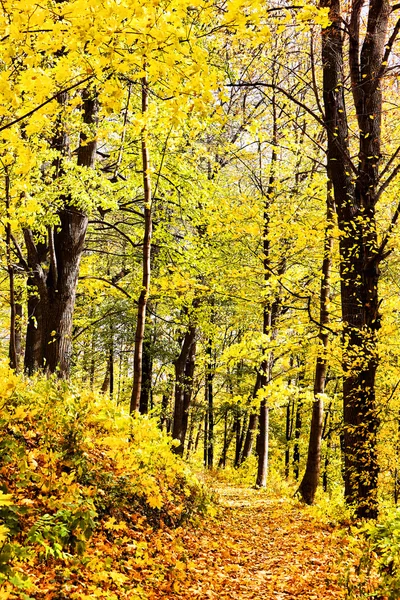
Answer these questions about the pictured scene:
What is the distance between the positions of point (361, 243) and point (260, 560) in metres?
4.66

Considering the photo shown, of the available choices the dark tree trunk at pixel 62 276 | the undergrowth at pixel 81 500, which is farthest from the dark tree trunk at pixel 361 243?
the dark tree trunk at pixel 62 276

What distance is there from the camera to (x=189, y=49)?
12.0 ft

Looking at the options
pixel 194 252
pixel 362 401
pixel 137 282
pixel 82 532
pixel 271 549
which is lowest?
pixel 271 549

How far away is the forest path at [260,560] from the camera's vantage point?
5.10 meters

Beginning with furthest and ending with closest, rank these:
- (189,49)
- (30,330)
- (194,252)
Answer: (30,330), (194,252), (189,49)

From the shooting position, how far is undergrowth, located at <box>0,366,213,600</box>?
3.72 meters

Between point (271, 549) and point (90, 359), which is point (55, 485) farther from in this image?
point (90, 359)

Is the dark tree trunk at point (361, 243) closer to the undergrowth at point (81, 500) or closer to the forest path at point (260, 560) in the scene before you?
the forest path at point (260, 560)

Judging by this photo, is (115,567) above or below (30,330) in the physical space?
below

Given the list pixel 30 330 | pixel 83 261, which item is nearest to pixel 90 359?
pixel 83 261

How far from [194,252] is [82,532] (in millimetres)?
8760

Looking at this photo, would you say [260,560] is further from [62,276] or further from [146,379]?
[146,379]

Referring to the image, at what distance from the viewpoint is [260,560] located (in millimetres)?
6738

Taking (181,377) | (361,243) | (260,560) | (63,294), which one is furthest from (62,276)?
(181,377)
